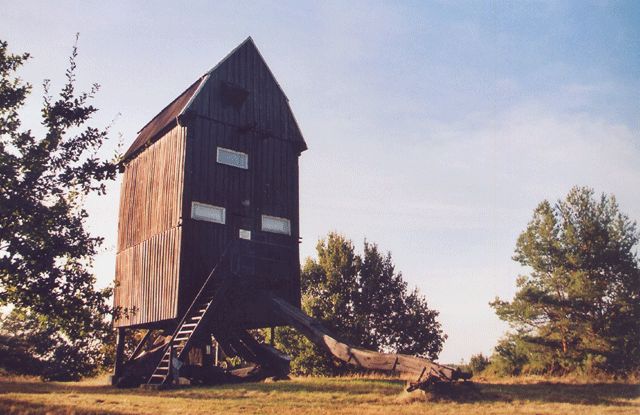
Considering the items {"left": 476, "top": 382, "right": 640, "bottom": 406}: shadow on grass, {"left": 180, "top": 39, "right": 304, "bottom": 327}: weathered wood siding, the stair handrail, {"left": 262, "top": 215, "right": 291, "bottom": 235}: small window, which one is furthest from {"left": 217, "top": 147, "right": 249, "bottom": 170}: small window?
{"left": 476, "top": 382, "right": 640, "bottom": 406}: shadow on grass

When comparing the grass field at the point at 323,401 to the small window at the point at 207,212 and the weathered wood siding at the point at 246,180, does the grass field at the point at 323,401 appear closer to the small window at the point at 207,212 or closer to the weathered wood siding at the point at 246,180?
the weathered wood siding at the point at 246,180

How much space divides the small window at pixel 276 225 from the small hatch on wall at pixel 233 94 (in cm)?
536

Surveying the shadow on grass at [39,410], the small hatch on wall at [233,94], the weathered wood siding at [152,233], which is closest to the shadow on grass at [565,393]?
the shadow on grass at [39,410]

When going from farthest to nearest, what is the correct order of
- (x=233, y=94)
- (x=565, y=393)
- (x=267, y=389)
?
1. (x=233, y=94)
2. (x=267, y=389)
3. (x=565, y=393)

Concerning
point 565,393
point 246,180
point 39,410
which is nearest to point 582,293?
point 565,393

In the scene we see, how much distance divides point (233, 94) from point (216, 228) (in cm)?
630

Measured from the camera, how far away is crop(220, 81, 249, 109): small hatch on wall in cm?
2172

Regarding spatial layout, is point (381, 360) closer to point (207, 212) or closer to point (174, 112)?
point (207, 212)

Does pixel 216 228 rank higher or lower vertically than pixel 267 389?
higher

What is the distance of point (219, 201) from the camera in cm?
2045

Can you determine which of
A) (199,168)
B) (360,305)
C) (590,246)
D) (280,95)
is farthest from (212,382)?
(590,246)

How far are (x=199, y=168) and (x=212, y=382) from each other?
8601 mm

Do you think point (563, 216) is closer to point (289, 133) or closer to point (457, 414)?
point (289, 133)

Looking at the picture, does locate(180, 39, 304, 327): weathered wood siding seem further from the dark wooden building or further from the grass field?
the grass field
